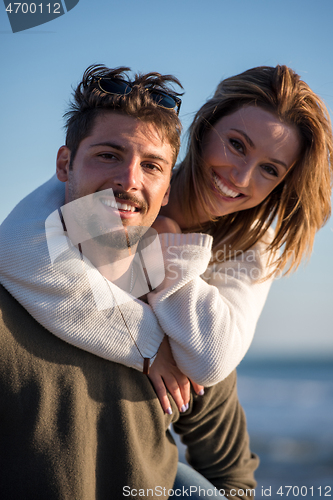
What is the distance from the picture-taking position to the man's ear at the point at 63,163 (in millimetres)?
2080

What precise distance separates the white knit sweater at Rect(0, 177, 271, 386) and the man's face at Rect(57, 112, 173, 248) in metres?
0.18

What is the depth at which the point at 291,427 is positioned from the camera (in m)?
6.97

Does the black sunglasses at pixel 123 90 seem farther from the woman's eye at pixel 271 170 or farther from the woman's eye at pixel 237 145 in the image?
the woman's eye at pixel 271 170

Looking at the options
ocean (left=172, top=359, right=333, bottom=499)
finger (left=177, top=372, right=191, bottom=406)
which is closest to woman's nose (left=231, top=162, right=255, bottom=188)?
finger (left=177, top=372, right=191, bottom=406)

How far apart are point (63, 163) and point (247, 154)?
1.07m

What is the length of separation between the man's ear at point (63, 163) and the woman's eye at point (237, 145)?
0.98 metres

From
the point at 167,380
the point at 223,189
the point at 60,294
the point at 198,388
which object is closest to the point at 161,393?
the point at 167,380

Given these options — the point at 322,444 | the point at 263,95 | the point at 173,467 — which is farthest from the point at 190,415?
the point at 322,444

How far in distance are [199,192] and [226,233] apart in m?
0.41

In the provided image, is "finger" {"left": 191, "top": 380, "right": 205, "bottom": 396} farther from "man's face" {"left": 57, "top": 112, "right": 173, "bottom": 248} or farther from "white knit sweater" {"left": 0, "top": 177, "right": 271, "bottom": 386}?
"man's face" {"left": 57, "top": 112, "right": 173, "bottom": 248}

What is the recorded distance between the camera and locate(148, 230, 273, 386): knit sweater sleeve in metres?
1.83

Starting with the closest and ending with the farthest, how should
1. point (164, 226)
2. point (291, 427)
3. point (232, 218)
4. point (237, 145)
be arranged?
1. point (164, 226)
2. point (237, 145)
3. point (232, 218)
4. point (291, 427)

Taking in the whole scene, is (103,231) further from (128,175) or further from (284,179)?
(284,179)

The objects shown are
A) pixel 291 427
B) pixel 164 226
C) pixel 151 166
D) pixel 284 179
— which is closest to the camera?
pixel 151 166
